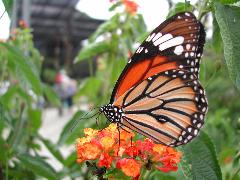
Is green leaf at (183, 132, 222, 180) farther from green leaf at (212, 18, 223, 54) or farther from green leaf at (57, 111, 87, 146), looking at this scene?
green leaf at (57, 111, 87, 146)

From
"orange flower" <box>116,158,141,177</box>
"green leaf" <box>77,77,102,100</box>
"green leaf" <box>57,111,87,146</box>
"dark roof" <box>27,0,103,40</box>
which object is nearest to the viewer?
"orange flower" <box>116,158,141,177</box>

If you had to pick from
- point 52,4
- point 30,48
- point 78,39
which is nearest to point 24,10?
point 30,48

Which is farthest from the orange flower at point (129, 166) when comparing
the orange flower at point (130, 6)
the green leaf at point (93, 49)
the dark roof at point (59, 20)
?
the dark roof at point (59, 20)

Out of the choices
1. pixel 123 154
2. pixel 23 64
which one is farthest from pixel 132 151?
pixel 23 64

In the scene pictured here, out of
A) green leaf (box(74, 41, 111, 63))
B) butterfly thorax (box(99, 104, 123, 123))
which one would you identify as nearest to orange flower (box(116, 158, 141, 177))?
butterfly thorax (box(99, 104, 123, 123))

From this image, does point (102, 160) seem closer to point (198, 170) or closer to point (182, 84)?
point (198, 170)

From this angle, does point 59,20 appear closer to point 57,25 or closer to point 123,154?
point 57,25
